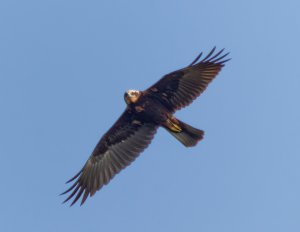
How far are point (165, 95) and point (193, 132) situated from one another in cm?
113

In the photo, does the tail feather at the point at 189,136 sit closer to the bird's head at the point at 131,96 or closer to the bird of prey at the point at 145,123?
the bird of prey at the point at 145,123

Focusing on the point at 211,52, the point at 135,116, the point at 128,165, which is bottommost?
the point at 128,165

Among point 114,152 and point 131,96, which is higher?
point 131,96

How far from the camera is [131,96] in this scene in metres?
12.4

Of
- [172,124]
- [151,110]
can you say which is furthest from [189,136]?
[151,110]

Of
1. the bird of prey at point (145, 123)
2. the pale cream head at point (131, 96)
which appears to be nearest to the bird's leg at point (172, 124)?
the bird of prey at point (145, 123)

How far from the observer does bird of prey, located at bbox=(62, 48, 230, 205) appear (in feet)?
41.4

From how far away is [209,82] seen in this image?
42.8 feet

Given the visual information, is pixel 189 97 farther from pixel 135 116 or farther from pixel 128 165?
pixel 128 165

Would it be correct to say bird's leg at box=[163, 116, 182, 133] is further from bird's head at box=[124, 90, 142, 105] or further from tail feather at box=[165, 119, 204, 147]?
bird's head at box=[124, 90, 142, 105]

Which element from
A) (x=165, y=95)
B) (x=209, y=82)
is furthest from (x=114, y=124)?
(x=209, y=82)

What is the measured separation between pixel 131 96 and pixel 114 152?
63.5 inches

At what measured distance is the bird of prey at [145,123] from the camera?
12609 mm

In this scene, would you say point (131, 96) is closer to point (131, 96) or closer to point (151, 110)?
point (131, 96)
